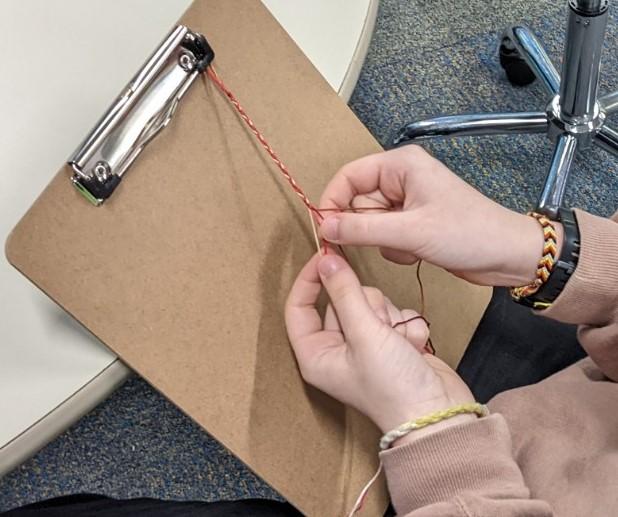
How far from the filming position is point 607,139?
1.04 meters

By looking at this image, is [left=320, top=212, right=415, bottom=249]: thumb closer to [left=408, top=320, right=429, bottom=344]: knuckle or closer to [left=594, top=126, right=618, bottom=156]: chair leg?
[left=408, top=320, right=429, bottom=344]: knuckle

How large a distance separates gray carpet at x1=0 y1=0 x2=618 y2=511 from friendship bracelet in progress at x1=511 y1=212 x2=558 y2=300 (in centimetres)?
53

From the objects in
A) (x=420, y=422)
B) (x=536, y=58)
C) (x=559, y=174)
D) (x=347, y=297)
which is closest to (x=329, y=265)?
(x=347, y=297)

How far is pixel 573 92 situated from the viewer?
3.22ft

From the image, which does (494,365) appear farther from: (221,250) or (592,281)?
(221,250)

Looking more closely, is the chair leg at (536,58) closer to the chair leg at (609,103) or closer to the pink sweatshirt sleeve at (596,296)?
the chair leg at (609,103)

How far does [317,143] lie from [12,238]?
0.26m

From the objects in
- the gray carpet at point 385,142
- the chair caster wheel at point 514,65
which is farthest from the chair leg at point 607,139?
the chair caster wheel at point 514,65

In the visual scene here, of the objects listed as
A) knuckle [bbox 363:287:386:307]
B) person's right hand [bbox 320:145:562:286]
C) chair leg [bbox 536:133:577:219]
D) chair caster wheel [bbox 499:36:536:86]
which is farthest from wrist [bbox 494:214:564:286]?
chair caster wheel [bbox 499:36:536:86]

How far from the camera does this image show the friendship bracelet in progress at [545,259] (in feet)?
1.94

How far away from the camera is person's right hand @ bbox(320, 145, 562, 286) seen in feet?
1.77

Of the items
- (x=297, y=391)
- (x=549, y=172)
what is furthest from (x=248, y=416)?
(x=549, y=172)

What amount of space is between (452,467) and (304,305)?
6.1 inches

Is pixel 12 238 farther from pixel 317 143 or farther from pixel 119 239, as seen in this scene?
pixel 317 143
